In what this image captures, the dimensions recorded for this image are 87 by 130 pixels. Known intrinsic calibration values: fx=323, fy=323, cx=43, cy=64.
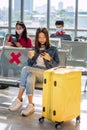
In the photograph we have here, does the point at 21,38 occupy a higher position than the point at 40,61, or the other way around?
the point at 21,38

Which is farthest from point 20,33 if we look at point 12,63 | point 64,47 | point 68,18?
point 68,18

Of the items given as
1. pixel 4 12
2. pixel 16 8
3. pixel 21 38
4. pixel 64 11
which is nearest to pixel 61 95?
pixel 21 38

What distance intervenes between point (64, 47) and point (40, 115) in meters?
2.22

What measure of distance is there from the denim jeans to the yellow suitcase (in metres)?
0.43

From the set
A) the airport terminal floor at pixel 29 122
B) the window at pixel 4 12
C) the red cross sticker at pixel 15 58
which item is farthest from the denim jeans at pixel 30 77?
the window at pixel 4 12

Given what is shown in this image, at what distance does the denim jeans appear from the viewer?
429 cm

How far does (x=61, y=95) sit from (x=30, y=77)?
0.73 metres

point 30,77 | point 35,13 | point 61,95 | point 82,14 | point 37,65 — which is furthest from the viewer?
point 35,13

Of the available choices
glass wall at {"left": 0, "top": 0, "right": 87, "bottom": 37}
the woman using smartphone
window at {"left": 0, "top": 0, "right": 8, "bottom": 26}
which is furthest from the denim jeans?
window at {"left": 0, "top": 0, "right": 8, "bottom": 26}

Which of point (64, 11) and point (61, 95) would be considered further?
point (64, 11)

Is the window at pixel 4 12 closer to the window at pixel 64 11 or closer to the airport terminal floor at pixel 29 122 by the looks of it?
the window at pixel 64 11

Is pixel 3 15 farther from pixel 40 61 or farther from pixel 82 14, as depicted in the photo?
pixel 40 61

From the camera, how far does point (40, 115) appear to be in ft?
14.1

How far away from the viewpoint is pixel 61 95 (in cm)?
372
